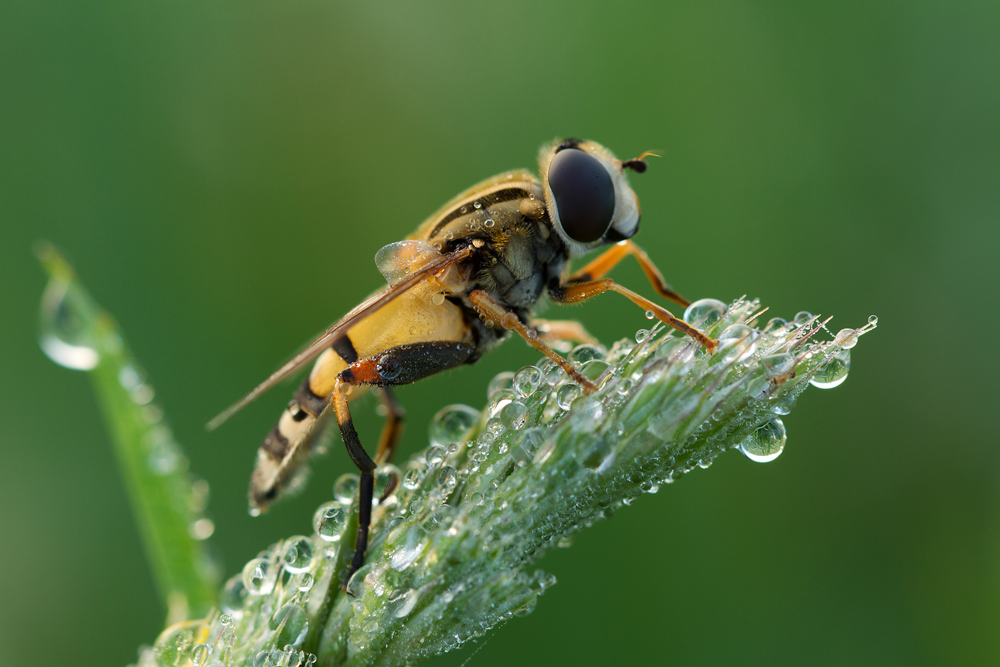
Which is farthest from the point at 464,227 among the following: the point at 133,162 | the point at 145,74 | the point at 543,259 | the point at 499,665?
the point at 145,74

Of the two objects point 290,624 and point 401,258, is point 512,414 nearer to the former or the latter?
point 290,624

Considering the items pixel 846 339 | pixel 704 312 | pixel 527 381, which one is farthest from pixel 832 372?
pixel 527 381

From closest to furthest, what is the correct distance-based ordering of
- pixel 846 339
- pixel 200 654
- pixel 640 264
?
pixel 846 339 < pixel 200 654 < pixel 640 264

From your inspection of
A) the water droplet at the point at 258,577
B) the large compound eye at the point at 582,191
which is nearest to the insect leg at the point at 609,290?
the large compound eye at the point at 582,191

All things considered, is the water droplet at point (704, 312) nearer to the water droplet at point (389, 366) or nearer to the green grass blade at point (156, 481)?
the water droplet at point (389, 366)

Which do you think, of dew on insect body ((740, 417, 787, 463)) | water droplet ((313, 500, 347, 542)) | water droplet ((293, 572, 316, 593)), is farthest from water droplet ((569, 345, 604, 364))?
water droplet ((293, 572, 316, 593))

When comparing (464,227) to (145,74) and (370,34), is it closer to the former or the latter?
(145,74)

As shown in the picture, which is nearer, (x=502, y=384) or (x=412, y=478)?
(x=412, y=478)
